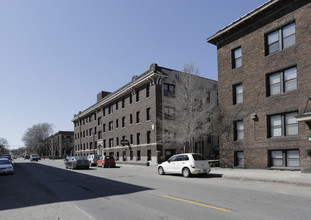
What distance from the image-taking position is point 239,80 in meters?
21.5

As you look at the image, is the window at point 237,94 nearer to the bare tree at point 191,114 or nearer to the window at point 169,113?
the bare tree at point 191,114

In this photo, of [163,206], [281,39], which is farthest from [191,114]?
[163,206]

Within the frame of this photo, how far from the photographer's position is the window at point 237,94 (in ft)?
70.9

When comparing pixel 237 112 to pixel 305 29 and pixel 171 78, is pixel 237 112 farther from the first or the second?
pixel 171 78

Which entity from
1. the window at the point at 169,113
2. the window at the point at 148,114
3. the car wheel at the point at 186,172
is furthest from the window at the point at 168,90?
the car wheel at the point at 186,172

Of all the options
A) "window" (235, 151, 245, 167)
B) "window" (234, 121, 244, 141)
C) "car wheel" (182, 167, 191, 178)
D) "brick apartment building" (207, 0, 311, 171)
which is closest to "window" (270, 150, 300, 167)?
"brick apartment building" (207, 0, 311, 171)

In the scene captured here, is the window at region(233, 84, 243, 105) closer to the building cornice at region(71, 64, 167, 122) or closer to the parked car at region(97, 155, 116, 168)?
the building cornice at region(71, 64, 167, 122)

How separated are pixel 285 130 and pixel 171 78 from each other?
1874 centimetres

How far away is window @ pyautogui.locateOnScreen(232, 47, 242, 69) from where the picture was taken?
71.8 ft

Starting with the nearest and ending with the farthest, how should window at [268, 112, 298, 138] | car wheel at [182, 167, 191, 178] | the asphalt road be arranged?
the asphalt road < car wheel at [182, 167, 191, 178] < window at [268, 112, 298, 138]

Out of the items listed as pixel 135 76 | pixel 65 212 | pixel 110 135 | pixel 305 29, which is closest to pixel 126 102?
pixel 135 76

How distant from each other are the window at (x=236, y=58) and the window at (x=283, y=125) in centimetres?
553

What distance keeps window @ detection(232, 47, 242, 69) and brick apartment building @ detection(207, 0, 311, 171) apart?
85 mm

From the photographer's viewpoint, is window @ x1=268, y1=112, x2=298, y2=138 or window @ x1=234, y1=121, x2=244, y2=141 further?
window @ x1=234, y1=121, x2=244, y2=141
